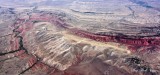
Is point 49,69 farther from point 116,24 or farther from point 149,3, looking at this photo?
point 149,3

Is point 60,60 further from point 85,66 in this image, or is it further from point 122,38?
point 122,38

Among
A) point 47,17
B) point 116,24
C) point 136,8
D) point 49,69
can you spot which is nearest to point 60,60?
point 49,69

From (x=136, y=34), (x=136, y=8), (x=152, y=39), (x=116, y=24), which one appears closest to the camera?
(x=152, y=39)

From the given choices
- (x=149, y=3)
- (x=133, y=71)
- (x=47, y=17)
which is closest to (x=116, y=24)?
(x=47, y=17)

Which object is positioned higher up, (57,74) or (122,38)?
(122,38)

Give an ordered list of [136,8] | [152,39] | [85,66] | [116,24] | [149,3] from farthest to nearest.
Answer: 1. [149,3]
2. [136,8]
3. [116,24]
4. [152,39]
5. [85,66]

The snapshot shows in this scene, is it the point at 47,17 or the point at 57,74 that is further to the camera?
the point at 47,17
